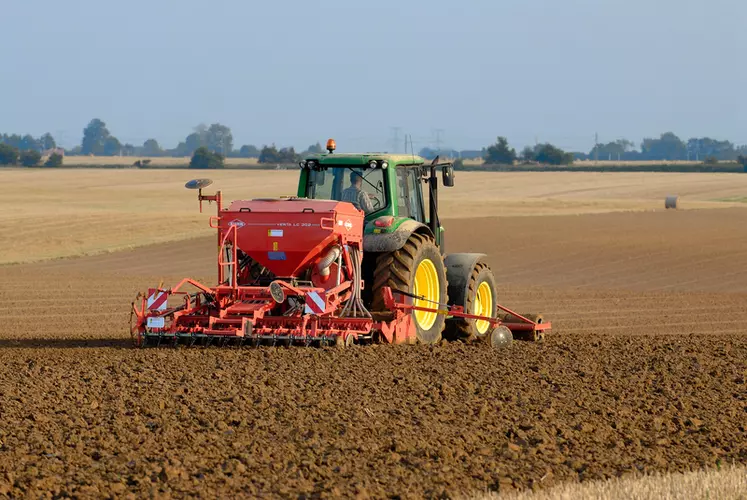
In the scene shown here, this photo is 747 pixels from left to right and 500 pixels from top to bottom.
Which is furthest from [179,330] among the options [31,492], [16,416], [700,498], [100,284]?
[100,284]

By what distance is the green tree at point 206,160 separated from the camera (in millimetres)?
84875

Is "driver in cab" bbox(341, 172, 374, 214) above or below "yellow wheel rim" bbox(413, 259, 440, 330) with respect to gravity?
above

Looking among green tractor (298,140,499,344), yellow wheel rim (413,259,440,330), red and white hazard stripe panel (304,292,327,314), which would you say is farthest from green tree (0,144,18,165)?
red and white hazard stripe panel (304,292,327,314)

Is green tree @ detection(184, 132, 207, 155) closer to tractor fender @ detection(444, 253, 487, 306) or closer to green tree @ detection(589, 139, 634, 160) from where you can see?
green tree @ detection(589, 139, 634, 160)

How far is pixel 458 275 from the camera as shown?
1278cm

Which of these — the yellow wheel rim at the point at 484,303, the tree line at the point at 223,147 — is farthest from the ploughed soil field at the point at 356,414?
the tree line at the point at 223,147

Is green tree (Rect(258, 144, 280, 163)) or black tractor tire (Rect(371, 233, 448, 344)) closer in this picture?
black tractor tire (Rect(371, 233, 448, 344))

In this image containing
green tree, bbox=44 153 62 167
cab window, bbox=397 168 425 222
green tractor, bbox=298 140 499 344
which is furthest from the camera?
green tree, bbox=44 153 62 167

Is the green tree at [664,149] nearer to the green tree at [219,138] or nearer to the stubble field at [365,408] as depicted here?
the green tree at [219,138]

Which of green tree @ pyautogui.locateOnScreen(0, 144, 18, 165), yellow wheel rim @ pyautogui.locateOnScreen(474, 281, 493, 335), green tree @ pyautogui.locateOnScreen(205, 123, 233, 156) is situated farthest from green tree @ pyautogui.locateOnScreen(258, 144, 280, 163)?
yellow wheel rim @ pyautogui.locateOnScreen(474, 281, 493, 335)

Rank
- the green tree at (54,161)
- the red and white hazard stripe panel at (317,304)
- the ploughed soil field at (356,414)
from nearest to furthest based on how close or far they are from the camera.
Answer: the ploughed soil field at (356,414) → the red and white hazard stripe panel at (317,304) → the green tree at (54,161)

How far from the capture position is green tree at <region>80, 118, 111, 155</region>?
17375cm

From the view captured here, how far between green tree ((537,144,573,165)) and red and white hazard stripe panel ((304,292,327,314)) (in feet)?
274

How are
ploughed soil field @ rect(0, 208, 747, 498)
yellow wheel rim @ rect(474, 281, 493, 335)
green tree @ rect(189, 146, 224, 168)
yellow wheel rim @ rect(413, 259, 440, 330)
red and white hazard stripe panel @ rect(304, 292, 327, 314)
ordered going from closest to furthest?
ploughed soil field @ rect(0, 208, 747, 498) → red and white hazard stripe panel @ rect(304, 292, 327, 314) → yellow wheel rim @ rect(413, 259, 440, 330) → yellow wheel rim @ rect(474, 281, 493, 335) → green tree @ rect(189, 146, 224, 168)
